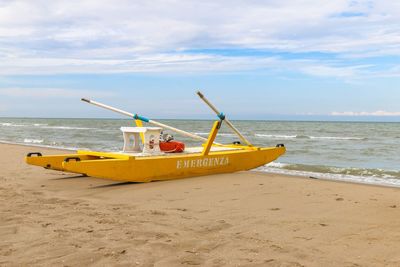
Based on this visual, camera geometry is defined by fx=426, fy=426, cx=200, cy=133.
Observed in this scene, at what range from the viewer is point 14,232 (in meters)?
4.26

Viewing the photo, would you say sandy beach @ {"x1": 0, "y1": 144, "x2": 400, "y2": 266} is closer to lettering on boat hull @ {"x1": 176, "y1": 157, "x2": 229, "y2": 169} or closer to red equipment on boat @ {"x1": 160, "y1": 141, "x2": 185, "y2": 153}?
lettering on boat hull @ {"x1": 176, "y1": 157, "x2": 229, "y2": 169}

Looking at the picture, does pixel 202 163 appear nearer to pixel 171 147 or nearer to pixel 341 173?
pixel 171 147

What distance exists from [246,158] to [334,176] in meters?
2.23

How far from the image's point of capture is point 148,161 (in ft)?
26.3

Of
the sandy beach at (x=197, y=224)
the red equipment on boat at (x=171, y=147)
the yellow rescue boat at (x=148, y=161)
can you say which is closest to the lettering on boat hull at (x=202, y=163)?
the yellow rescue boat at (x=148, y=161)

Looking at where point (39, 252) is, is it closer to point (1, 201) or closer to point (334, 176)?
point (1, 201)

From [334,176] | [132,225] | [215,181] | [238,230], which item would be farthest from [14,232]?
[334,176]

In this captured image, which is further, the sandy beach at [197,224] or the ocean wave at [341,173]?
the ocean wave at [341,173]

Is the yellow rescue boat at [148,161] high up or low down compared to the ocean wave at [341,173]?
up

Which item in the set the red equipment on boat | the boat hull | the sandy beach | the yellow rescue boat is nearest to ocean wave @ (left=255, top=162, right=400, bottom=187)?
the yellow rescue boat

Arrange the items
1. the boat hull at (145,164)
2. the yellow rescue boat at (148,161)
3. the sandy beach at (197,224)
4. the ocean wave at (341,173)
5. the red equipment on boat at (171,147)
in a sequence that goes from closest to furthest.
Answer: the sandy beach at (197,224)
the boat hull at (145,164)
the yellow rescue boat at (148,161)
the red equipment on boat at (171,147)
the ocean wave at (341,173)

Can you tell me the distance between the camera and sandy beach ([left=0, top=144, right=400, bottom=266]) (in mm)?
3633

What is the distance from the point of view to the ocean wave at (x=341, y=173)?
31.9 ft

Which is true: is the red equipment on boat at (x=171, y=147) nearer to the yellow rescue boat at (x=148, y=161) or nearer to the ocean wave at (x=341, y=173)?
the yellow rescue boat at (x=148, y=161)
